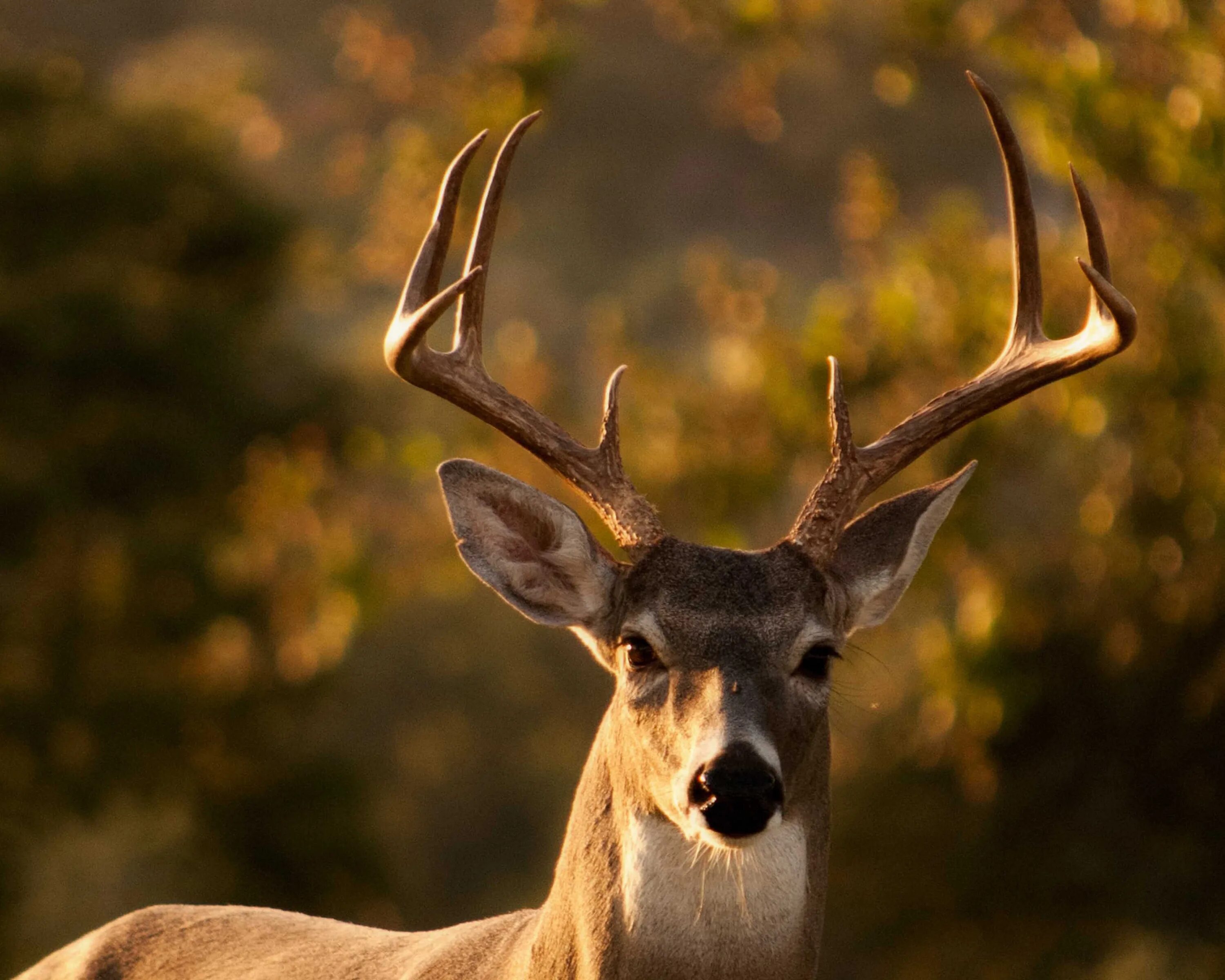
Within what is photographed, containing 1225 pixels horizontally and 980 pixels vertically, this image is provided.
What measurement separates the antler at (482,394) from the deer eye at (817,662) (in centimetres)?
56

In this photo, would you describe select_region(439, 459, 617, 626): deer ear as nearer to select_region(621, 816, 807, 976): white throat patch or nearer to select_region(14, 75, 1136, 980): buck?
select_region(14, 75, 1136, 980): buck

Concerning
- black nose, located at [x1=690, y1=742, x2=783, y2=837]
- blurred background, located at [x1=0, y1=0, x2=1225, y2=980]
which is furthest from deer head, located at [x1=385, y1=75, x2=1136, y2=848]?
blurred background, located at [x1=0, y1=0, x2=1225, y2=980]

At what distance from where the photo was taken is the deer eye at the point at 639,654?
20.3ft

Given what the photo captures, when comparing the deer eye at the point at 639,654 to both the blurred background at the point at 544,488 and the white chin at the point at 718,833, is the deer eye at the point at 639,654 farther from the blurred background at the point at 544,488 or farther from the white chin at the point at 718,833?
the blurred background at the point at 544,488

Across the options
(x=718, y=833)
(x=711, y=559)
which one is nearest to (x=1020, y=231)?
(x=711, y=559)

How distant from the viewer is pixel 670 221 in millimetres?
68500

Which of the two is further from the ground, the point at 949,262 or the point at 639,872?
the point at 949,262

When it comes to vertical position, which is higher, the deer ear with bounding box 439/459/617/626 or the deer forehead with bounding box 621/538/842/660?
the deer ear with bounding box 439/459/617/626

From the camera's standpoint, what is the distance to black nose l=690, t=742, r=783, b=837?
5.60 metres

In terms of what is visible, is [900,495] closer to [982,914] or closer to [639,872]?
[639,872]

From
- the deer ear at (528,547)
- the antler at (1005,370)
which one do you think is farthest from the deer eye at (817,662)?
the deer ear at (528,547)

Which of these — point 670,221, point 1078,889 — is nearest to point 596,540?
point 1078,889

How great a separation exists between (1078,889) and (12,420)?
13.8 m

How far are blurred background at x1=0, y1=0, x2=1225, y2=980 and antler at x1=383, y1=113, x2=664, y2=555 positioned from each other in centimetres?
78
